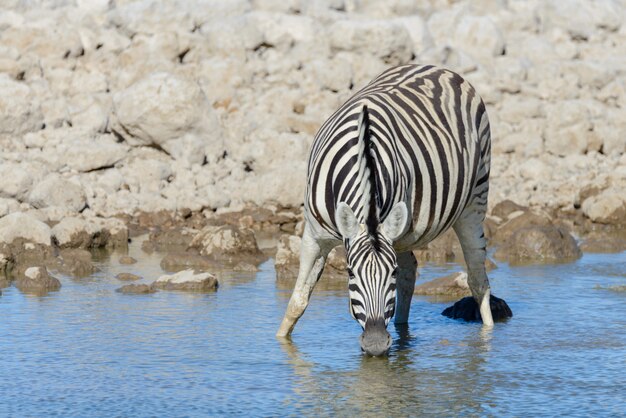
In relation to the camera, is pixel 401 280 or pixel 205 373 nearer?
pixel 205 373

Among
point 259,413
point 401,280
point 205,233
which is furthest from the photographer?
point 205,233

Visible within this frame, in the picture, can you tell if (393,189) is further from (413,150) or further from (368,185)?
(413,150)

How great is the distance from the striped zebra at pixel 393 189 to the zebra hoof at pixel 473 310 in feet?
0.06

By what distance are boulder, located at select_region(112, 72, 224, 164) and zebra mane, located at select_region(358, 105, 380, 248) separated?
10931 mm

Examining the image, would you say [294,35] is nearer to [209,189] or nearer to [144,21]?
[144,21]

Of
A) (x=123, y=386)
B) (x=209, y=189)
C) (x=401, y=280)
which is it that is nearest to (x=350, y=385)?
(x=123, y=386)

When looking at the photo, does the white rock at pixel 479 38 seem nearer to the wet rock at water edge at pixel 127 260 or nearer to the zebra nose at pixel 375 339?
the wet rock at water edge at pixel 127 260

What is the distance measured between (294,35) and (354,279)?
1587 cm

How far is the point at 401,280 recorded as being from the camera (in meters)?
9.40

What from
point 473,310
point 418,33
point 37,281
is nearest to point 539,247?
point 473,310

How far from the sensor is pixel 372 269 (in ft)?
24.0

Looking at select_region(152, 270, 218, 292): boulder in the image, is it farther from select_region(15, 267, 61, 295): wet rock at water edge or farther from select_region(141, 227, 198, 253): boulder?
select_region(141, 227, 198, 253): boulder

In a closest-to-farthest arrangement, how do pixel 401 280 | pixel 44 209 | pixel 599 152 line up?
1. pixel 401 280
2. pixel 44 209
3. pixel 599 152

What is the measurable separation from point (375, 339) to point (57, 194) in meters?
9.50
